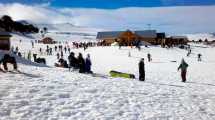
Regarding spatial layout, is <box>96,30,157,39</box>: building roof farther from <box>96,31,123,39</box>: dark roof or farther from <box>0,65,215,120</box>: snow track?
<box>0,65,215,120</box>: snow track

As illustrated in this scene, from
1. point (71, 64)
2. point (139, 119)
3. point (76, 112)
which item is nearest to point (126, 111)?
point (139, 119)

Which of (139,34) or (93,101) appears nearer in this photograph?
(93,101)

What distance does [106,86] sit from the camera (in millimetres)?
17797

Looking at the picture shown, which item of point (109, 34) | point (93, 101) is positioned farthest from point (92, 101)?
point (109, 34)

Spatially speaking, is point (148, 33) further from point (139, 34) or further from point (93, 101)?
point (93, 101)

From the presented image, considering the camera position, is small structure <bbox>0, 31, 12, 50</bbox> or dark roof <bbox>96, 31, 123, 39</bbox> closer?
small structure <bbox>0, 31, 12, 50</bbox>

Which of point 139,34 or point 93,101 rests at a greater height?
point 139,34

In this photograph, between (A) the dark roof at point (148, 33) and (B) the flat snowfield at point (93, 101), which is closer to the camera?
(B) the flat snowfield at point (93, 101)

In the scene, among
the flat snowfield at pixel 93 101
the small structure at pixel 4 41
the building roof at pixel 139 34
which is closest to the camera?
the flat snowfield at pixel 93 101

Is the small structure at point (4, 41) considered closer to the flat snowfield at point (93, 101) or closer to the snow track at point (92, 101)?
the flat snowfield at point (93, 101)

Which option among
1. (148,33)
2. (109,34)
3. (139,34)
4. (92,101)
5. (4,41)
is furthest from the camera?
(109,34)

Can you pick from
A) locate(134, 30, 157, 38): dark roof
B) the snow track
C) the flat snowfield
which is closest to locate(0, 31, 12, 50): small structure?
the flat snowfield

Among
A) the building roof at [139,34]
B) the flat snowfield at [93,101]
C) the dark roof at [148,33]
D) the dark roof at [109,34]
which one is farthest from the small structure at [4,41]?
the dark roof at [148,33]

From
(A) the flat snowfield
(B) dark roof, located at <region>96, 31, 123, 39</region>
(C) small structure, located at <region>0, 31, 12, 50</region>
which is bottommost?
(A) the flat snowfield
